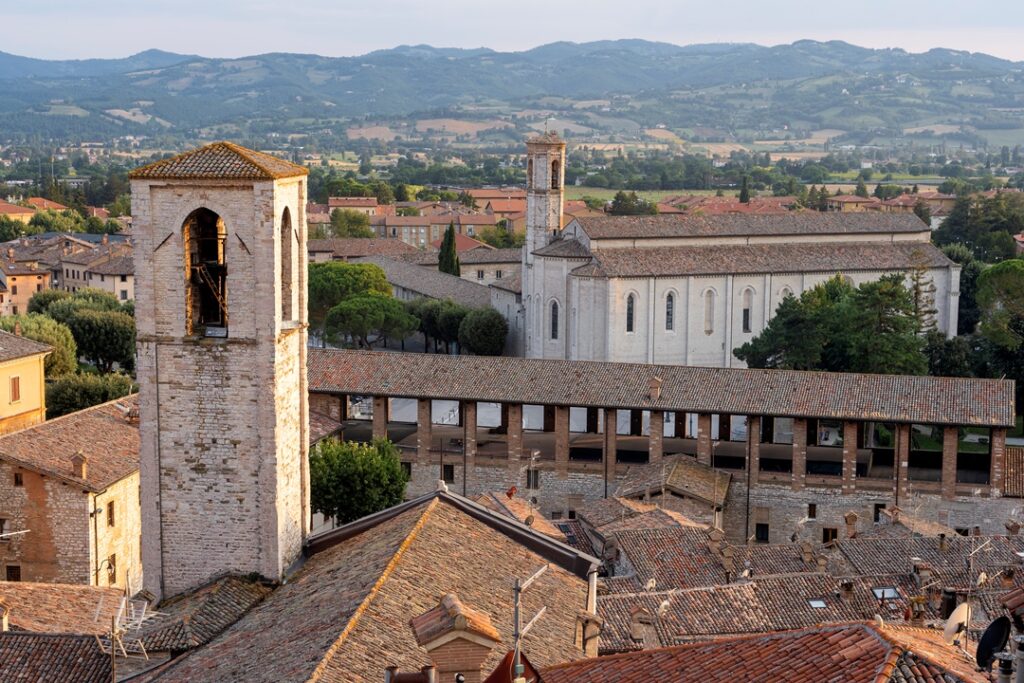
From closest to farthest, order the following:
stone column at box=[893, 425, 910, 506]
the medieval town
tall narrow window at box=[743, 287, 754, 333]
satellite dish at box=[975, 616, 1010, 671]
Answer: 1. satellite dish at box=[975, 616, 1010, 671]
2. the medieval town
3. stone column at box=[893, 425, 910, 506]
4. tall narrow window at box=[743, 287, 754, 333]

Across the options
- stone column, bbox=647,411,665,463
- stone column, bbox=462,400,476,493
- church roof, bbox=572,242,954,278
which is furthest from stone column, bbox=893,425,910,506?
church roof, bbox=572,242,954,278

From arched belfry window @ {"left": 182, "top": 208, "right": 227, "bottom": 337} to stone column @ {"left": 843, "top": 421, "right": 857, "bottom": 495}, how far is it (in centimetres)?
1867

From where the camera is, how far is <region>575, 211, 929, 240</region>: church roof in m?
51.2

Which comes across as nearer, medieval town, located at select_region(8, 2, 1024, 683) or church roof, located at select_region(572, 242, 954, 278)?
medieval town, located at select_region(8, 2, 1024, 683)

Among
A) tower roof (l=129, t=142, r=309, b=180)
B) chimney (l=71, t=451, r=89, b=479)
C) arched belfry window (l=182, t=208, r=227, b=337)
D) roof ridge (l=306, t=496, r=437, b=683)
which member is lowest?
chimney (l=71, t=451, r=89, b=479)

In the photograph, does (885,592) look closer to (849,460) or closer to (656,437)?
(849,460)

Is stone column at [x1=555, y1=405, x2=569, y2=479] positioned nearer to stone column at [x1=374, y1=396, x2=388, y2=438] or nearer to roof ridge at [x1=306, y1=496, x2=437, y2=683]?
stone column at [x1=374, y1=396, x2=388, y2=438]

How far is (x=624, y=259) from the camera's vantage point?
4869 centimetres

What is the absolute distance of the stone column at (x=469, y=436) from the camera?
3416 centimetres

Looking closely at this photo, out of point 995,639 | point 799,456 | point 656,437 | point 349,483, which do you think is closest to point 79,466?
point 349,483

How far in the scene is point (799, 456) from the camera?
32750 mm

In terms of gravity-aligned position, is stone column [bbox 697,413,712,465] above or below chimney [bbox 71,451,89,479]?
below

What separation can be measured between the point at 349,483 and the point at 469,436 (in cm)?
582

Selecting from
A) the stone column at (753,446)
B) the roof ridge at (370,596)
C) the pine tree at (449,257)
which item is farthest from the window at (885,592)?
the pine tree at (449,257)
